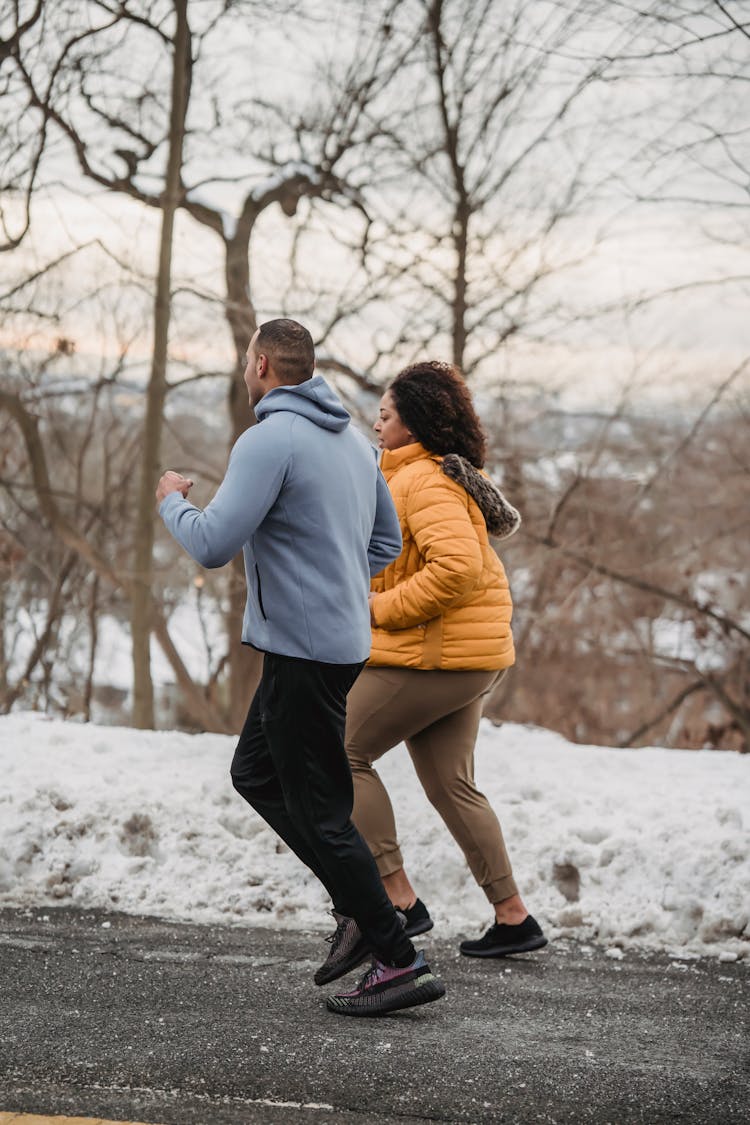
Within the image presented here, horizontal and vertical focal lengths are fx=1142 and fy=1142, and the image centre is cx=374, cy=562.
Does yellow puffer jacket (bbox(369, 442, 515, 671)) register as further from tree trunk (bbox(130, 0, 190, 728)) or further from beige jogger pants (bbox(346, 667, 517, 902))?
tree trunk (bbox(130, 0, 190, 728))

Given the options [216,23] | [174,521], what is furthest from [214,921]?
[216,23]

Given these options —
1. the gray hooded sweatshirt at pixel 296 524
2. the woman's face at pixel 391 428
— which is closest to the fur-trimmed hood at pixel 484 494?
the woman's face at pixel 391 428

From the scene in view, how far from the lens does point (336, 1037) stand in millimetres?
3203

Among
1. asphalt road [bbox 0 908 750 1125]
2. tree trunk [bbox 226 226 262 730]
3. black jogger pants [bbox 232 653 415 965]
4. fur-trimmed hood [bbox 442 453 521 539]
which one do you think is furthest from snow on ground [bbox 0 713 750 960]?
tree trunk [bbox 226 226 262 730]

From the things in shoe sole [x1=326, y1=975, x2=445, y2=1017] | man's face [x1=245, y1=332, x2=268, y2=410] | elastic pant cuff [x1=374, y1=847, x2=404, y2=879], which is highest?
man's face [x1=245, y1=332, x2=268, y2=410]

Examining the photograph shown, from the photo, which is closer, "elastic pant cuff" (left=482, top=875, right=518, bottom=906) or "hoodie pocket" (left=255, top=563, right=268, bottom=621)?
"hoodie pocket" (left=255, top=563, right=268, bottom=621)

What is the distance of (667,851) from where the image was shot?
477 centimetres

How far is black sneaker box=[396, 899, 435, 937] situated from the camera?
405 centimetres

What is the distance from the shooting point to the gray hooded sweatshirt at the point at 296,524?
3.17 metres

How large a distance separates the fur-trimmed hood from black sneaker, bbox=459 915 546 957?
1434 millimetres

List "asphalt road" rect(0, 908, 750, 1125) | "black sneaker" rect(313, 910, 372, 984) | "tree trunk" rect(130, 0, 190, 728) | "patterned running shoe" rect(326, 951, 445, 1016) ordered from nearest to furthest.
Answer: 1. "asphalt road" rect(0, 908, 750, 1125)
2. "patterned running shoe" rect(326, 951, 445, 1016)
3. "black sneaker" rect(313, 910, 372, 984)
4. "tree trunk" rect(130, 0, 190, 728)

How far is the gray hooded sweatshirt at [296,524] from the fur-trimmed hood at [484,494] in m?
0.75

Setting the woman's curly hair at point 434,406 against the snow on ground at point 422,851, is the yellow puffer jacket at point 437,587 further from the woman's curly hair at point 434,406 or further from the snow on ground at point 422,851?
the snow on ground at point 422,851

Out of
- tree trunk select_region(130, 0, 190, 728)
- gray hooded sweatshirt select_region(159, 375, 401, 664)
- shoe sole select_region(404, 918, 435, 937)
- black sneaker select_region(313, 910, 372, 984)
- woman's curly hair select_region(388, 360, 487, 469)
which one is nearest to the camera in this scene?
gray hooded sweatshirt select_region(159, 375, 401, 664)
